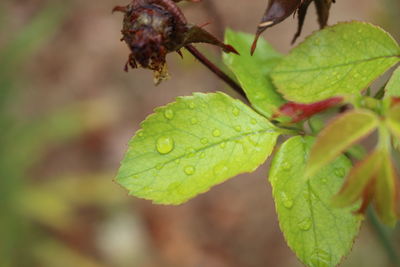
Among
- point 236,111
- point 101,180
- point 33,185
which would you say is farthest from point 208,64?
point 33,185

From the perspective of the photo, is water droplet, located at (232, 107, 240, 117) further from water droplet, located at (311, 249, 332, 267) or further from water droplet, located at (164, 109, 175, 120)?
water droplet, located at (311, 249, 332, 267)

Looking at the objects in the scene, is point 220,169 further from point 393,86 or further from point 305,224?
point 393,86

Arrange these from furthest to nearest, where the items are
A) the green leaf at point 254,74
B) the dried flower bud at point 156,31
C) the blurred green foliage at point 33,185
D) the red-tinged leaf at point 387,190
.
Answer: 1. the blurred green foliage at point 33,185
2. the green leaf at point 254,74
3. the dried flower bud at point 156,31
4. the red-tinged leaf at point 387,190

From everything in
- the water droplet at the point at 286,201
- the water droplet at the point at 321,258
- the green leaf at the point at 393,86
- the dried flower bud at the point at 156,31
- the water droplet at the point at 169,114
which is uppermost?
the dried flower bud at the point at 156,31

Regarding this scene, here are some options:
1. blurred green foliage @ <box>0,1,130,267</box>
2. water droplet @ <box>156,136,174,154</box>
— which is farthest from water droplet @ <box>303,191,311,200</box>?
blurred green foliage @ <box>0,1,130,267</box>

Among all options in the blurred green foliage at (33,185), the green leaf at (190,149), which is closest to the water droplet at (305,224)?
the green leaf at (190,149)

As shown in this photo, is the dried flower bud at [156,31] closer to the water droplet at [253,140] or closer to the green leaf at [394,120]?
the water droplet at [253,140]

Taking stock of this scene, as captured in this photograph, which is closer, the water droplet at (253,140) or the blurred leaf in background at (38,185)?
the water droplet at (253,140)
